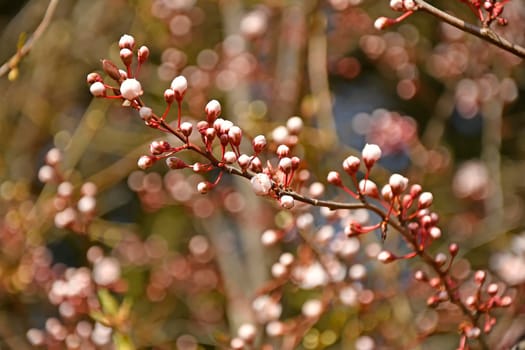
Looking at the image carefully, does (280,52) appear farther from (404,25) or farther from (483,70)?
(483,70)

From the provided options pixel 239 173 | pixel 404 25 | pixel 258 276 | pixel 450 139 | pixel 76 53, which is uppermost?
pixel 239 173

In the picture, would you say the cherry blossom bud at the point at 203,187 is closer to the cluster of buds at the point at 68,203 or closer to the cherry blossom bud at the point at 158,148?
the cherry blossom bud at the point at 158,148

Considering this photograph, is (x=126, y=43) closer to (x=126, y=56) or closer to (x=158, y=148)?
(x=126, y=56)

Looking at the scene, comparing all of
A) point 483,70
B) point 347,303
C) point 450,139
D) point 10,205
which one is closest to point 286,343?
point 347,303

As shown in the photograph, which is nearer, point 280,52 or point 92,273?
point 92,273

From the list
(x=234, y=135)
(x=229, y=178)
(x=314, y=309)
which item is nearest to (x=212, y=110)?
(x=234, y=135)

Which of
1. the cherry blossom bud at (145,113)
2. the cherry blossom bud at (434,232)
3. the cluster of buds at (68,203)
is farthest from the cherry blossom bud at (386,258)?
the cluster of buds at (68,203)

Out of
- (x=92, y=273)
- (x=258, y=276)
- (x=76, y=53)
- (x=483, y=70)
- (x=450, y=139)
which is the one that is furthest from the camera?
(x=450, y=139)

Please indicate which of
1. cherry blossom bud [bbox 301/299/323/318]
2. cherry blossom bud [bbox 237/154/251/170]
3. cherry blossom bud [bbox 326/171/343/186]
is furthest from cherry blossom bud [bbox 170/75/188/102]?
cherry blossom bud [bbox 301/299/323/318]
